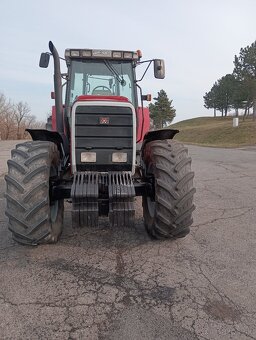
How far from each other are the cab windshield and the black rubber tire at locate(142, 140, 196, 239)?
172 cm

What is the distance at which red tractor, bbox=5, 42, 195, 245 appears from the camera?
3400 millimetres

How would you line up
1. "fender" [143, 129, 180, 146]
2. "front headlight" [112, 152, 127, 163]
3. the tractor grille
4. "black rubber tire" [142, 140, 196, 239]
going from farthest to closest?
"fender" [143, 129, 180, 146] → "front headlight" [112, 152, 127, 163] → the tractor grille → "black rubber tire" [142, 140, 196, 239]

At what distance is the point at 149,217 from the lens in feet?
13.9

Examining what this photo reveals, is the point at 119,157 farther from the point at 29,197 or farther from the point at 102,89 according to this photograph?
the point at 102,89

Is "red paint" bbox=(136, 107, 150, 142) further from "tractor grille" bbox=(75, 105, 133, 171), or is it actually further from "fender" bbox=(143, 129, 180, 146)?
"tractor grille" bbox=(75, 105, 133, 171)

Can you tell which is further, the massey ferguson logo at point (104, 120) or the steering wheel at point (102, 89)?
the steering wheel at point (102, 89)

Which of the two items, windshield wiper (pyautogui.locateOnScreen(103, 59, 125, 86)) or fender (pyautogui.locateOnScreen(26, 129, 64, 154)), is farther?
windshield wiper (pyautogui.locateOnScreen(103, 59, 125, 86))

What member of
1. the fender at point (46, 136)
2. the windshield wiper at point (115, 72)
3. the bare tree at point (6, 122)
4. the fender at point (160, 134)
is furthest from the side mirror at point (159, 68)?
the bare tree at point (6, 122)

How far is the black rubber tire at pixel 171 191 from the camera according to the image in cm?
364

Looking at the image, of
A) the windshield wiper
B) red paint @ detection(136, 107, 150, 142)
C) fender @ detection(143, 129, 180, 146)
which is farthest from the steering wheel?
fender @ detection(143, 129, 180, 146)

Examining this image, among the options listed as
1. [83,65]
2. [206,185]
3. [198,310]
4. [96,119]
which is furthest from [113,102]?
[206,185]

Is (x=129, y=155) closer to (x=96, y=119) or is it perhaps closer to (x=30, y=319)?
(x=96, y=119)

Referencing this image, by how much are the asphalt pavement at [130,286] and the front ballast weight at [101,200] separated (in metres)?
0.52

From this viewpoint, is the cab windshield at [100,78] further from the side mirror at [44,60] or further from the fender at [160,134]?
the fender at [160,134]
